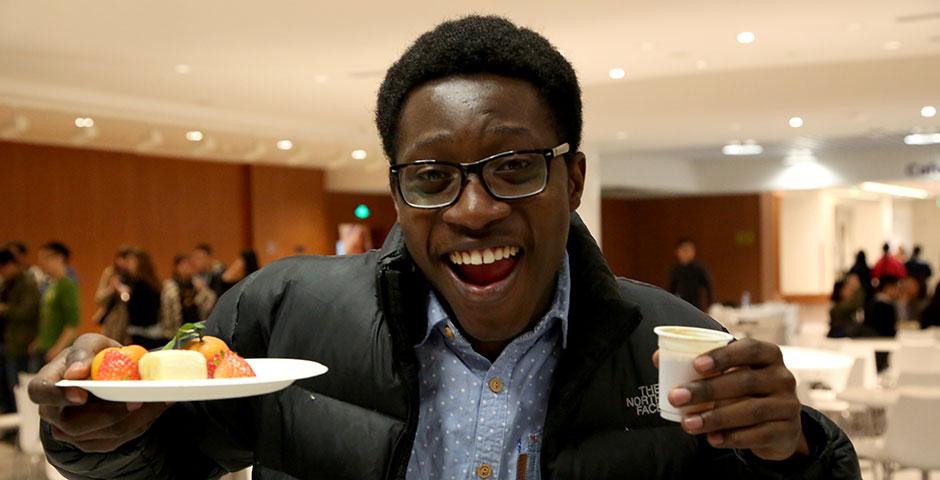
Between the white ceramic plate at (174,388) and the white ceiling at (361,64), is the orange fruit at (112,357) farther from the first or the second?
the white ceiling at (361,64)

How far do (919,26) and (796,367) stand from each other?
3.45 m

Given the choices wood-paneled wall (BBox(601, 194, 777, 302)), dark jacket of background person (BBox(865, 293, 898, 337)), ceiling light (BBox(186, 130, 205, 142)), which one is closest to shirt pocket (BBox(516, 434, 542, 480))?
dark jacket of background person (BBox(865, 293, 898, 337))

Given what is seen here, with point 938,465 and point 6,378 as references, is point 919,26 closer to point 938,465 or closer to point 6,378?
point 938,465

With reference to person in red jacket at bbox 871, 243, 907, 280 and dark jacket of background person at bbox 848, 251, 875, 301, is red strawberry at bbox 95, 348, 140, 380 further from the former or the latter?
person in red jacket at bbox 871, 243, 907, 280

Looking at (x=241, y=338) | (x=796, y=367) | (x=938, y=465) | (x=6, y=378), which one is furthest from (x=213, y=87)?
(x=241, y=338)

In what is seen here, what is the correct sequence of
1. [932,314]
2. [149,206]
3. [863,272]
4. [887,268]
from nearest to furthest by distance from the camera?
[932,314] < [149,206] < [863,272] < [887,268]

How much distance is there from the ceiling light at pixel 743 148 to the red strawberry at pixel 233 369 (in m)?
16.5

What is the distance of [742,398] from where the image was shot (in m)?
1.09

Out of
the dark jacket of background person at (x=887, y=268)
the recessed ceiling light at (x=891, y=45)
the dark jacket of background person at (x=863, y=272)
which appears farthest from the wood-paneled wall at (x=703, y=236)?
the recessed ceiling light at (x=891, y=45)

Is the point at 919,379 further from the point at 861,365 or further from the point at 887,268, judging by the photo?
the point at 887,268

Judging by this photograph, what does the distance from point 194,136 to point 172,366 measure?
Answer: 11987 mm

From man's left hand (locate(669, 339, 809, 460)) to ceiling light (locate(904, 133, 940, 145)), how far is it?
668 inches

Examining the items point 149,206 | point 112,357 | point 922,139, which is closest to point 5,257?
point 149,206

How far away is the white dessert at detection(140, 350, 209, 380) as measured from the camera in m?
1.21
